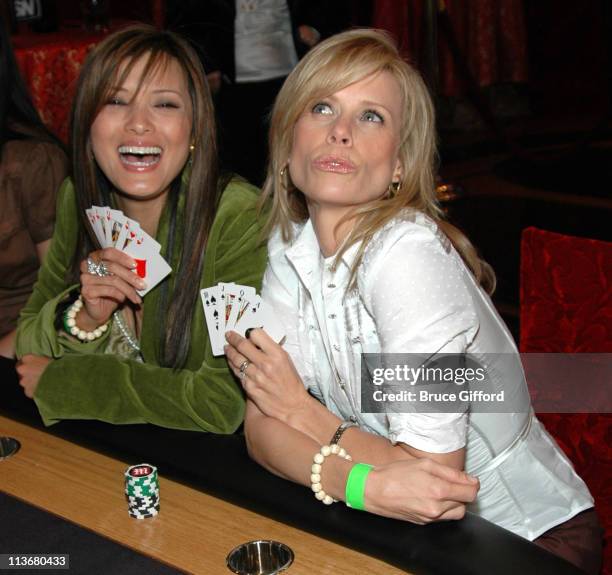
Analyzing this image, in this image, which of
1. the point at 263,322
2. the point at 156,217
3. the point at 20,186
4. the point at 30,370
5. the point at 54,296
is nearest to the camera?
the point at 263,322

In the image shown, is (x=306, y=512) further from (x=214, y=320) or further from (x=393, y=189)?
(x=393, y=189)

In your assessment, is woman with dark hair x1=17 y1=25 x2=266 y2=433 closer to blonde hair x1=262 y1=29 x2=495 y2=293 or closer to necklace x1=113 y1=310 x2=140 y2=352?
necklace x1=113 y1=310 x2=140 y2=352

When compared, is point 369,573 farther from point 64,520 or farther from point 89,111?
point 89,111

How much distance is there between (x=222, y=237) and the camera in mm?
1956

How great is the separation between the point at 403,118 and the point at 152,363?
796 mm

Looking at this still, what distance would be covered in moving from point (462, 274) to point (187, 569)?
70 centimetres

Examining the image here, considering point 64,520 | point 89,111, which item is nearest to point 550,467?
point 64,520

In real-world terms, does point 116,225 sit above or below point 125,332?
above

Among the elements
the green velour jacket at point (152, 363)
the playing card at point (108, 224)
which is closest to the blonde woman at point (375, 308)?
the green velour jacket at point (152, 363)

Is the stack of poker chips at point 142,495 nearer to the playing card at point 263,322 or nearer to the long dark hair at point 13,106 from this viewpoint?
the playing card at point 263,322

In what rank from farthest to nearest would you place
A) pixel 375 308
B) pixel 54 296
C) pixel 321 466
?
1. pixel 54 296
2. pixel 375 308
3. pixel 321 466

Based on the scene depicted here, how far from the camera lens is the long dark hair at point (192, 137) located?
76.7 inches

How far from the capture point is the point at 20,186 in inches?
101

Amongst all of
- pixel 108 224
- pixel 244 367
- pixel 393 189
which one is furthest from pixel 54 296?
pixel 393 189
